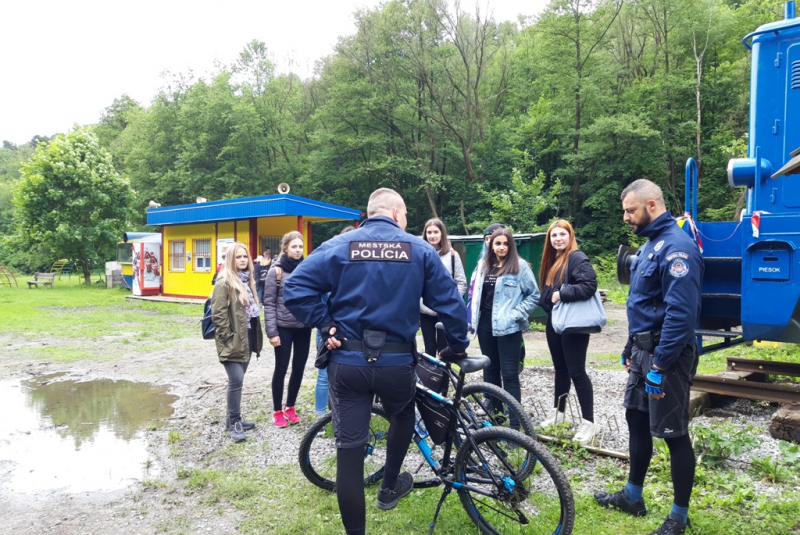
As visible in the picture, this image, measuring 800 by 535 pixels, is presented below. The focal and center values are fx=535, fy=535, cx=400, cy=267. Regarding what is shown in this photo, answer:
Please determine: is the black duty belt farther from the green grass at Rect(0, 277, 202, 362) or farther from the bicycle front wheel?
the green grass at Rect(0, 277, 202, 362)

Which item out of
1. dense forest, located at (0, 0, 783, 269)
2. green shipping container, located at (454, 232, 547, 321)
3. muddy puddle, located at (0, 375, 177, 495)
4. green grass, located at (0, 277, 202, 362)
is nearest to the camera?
muddy puddle, located at (0, 375, 177, 495)

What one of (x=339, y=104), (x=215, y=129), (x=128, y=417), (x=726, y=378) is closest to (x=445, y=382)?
(x=726, y=378)

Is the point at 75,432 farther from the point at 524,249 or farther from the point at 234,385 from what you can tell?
the point at 524,249

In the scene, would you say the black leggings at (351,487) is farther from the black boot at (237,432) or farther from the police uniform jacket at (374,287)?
the black boot at (237,432)

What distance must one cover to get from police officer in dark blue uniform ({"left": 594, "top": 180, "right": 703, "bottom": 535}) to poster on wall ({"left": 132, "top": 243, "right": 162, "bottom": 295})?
23.1m

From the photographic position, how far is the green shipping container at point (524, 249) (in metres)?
12.3

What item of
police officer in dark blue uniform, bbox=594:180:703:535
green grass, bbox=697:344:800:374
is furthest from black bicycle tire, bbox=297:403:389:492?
green grass, bbox=697:344:800:374

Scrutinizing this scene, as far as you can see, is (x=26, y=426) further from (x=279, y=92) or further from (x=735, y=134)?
(x=279, y=92)

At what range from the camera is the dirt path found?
3.55 m

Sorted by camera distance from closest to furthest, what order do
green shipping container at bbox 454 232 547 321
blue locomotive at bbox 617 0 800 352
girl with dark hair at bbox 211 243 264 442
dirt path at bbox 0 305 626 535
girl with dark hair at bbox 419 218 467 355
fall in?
1. dirt path at bbox 0 305 626 535
2. blue locomotive at bbox 617 0 800 352
3. girl with dark hair at bbox 211 243 264 442
4. girl with dark hair at bbox 419 218 467 355
5. green shipping container at bbox 454 232 547 321

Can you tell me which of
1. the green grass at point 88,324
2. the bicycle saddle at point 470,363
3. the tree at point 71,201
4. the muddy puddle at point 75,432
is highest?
the tree at point 71,201

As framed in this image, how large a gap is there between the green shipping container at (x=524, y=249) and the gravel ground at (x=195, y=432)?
2797 mm

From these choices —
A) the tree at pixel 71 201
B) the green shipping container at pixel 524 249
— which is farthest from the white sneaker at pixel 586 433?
the tree at pixel 71 201

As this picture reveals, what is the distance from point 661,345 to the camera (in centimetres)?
288
